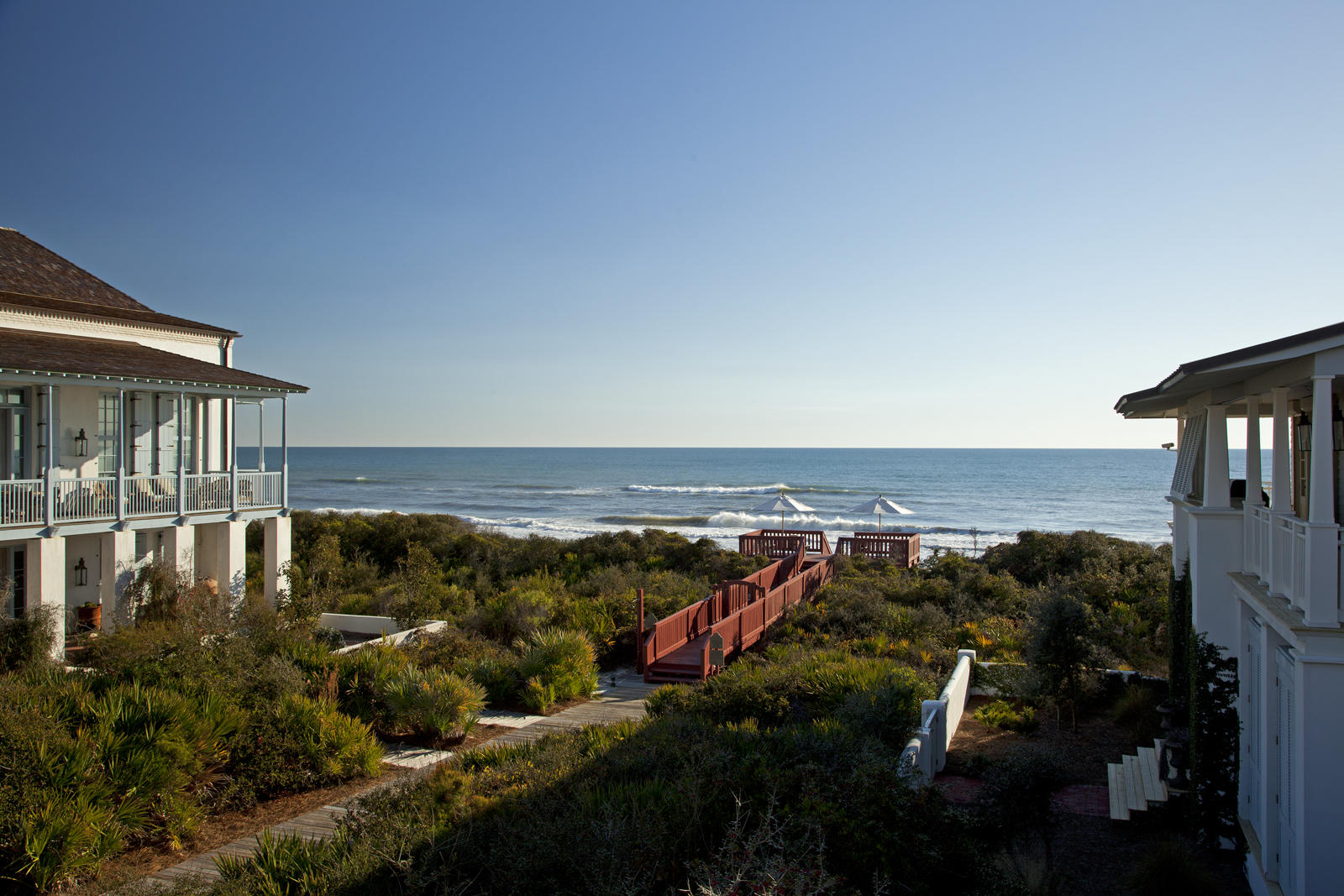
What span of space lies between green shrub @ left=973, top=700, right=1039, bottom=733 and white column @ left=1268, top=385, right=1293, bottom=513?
5173mm

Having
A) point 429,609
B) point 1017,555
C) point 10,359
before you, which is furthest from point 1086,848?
point 10,359

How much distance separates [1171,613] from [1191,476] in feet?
5.30

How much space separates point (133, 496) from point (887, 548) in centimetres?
1890

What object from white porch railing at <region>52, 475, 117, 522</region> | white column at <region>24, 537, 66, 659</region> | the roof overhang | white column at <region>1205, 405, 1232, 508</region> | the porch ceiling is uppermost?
the porch ceiling

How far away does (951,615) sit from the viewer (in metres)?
15.3

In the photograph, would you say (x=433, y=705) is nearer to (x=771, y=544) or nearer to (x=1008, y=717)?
(x=1008, y=717)

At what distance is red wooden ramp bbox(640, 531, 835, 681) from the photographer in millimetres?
12523

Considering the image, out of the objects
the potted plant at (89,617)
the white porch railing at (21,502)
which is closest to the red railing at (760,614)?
the potted plant at (89,617)

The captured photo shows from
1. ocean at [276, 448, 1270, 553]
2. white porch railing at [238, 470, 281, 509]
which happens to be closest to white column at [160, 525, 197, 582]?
white porch railing at [238, 470, 281, 509]

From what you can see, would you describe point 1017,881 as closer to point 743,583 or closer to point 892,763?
point 892,763

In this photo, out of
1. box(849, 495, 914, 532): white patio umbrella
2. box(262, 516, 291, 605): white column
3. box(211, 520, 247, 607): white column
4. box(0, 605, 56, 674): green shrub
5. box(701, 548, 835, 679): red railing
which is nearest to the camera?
box(0, 605, 56, 674): green shrub

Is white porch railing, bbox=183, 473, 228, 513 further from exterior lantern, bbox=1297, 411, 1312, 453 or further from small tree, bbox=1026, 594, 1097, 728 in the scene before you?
exterior lantern, bbox=1297, 411, 1312, 453

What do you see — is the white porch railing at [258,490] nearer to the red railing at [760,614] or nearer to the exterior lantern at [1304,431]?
the red railing at [760,614]

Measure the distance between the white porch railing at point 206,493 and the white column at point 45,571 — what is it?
2.40 metres
